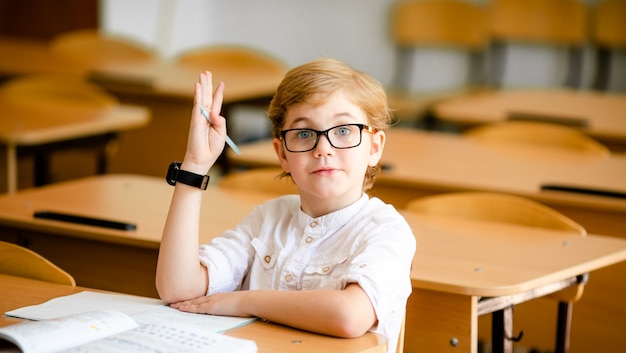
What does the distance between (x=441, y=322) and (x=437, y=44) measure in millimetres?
4639

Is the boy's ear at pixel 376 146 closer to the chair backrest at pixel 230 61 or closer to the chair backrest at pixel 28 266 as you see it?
the chair backrest at pixel 28 266

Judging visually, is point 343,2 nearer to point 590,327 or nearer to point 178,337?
point 590,327

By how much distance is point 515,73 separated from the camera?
6.59 meters

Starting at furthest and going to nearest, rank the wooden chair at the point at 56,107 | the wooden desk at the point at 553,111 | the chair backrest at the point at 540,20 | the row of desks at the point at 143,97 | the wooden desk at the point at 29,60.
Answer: the chair backrest at the point at 540,20, the wooden desk at the point at 29,60, the wooden desk at the point at 553,111, the row of desks at the point at 143,97, the wooden chair at the point at 56,107

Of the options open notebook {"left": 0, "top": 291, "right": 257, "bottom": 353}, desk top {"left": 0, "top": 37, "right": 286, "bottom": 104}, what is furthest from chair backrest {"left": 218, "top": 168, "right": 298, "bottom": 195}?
desk top {"left": 0, "top": 37, "right": 286, "bottom": 104}

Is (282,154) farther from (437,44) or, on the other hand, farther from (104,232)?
(437,44)

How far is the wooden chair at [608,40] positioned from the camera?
241 inches

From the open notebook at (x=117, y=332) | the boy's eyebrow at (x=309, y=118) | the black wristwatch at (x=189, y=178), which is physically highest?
the boy's eyebrow at (x=309, y=118)

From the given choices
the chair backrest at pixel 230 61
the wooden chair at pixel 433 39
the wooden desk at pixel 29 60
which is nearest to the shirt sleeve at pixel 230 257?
the wooden desk at pixel 29 60

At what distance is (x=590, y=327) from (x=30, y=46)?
4.15 m

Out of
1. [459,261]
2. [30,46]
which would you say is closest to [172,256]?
[459,261]

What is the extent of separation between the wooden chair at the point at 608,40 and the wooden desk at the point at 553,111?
1080 millimetres

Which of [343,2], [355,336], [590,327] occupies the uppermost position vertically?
[343,2]

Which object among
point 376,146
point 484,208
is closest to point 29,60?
point 484,208
